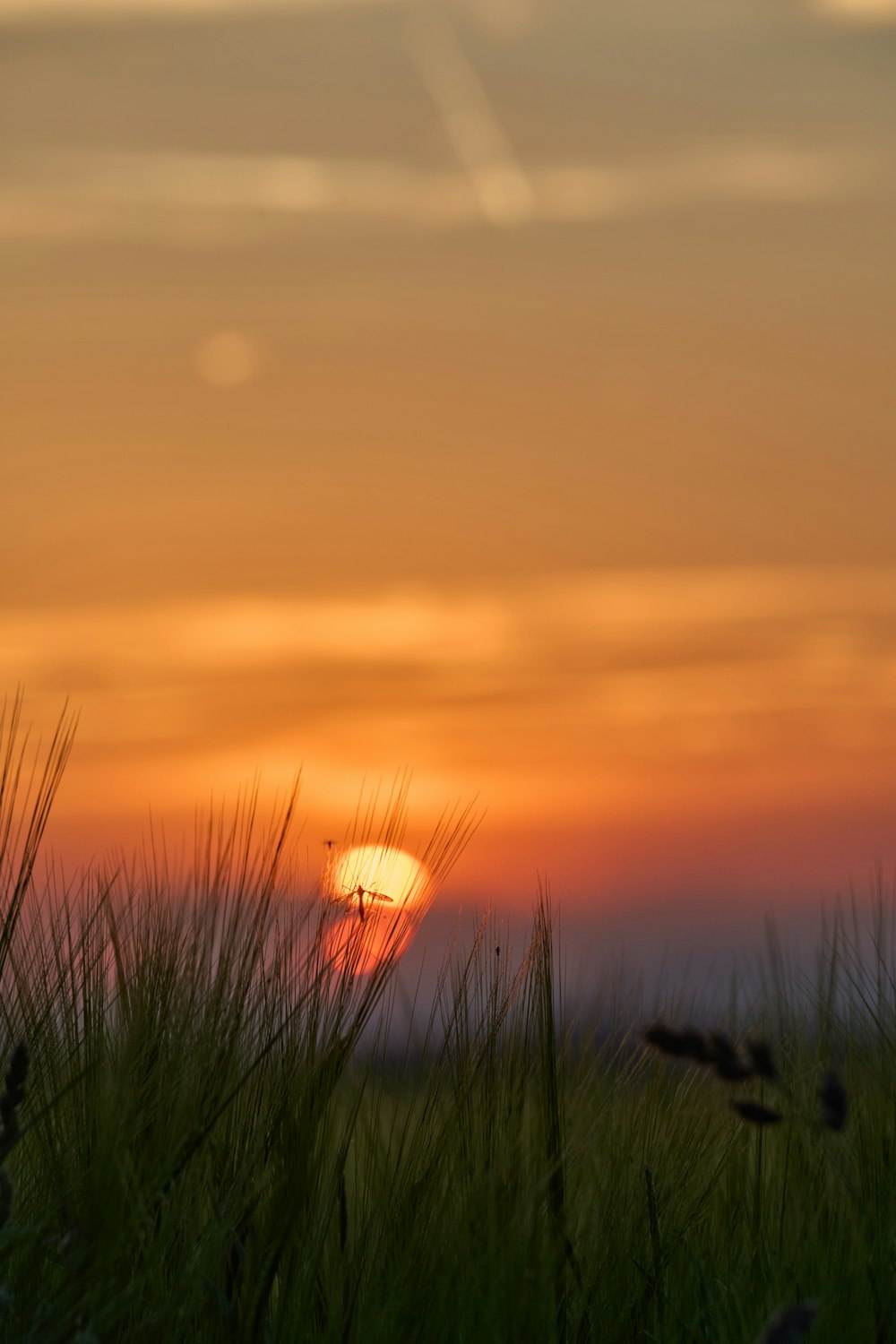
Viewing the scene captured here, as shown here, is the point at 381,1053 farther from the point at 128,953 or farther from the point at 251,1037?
the point at 128,953

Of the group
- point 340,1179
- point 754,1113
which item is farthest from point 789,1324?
point 340,1179

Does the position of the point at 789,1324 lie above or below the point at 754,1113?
below

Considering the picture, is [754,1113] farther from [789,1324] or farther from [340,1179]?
[340,1179]

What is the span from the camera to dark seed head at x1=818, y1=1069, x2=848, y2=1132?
1504 millimetres

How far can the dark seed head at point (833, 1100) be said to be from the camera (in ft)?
4.94

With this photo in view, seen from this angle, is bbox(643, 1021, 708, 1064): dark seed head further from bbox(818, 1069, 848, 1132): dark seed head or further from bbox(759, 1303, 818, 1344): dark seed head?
bbox(759, 1303, 818, 1344): dark seed head

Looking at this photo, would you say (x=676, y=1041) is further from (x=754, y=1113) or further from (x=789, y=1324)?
(x=789, y=1324)

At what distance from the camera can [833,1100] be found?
152 centimetres

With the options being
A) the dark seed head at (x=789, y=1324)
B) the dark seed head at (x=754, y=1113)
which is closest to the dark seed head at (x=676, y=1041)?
the dark seed head at (x=754, y=1113)

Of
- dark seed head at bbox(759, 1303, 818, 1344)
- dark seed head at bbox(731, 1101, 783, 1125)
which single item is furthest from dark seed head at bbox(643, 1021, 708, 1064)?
dark seed head at bbox(759, 1303, 818, 1344)

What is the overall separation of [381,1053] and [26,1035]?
0.82 m

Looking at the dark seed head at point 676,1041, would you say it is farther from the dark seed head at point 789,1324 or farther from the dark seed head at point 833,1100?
the dark seed head at point 789,1324

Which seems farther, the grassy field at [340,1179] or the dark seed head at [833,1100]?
the grassy field at [340,1179]

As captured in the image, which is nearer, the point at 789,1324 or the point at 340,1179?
the point at 789,1324
